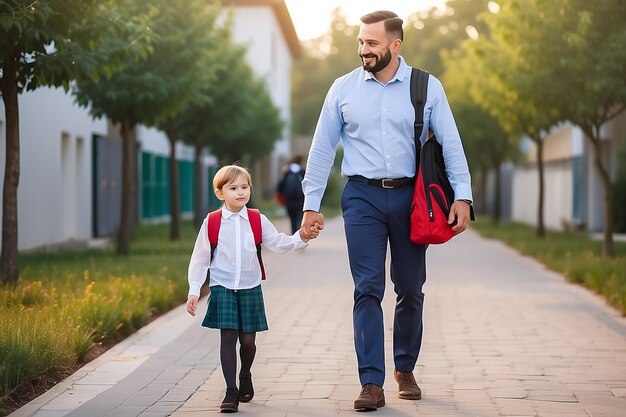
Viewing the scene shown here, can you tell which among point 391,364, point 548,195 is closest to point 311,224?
point 391,364

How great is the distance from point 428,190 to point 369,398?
1127mm

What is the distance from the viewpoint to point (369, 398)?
6.87 m

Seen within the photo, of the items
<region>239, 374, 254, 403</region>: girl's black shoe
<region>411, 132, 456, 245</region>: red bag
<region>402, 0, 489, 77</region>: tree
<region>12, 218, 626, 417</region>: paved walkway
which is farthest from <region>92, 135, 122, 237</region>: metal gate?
<region>402, 0, 489, 77</region>: tree

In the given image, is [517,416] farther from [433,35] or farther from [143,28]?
[433,35]

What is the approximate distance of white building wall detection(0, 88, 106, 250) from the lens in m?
19.9

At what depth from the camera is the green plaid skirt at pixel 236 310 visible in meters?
7.13

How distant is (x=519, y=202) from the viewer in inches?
1859

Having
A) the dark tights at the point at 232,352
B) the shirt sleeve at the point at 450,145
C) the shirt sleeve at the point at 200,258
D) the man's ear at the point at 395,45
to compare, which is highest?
the man's ear at the point at 395,45

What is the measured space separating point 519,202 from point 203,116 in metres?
19.7

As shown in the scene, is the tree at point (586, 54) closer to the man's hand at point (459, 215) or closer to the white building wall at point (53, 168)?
the white building wall at point (53, 168)

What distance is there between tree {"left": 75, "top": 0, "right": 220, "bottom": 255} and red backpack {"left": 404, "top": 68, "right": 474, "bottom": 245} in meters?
12.4

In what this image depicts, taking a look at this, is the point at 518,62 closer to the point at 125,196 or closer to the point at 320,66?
the point at 125,196

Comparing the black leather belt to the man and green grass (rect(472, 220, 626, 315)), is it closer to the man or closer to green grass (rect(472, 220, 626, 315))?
the man

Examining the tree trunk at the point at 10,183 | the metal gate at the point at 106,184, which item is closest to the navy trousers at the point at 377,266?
the tree trunk at the point at 10,183
